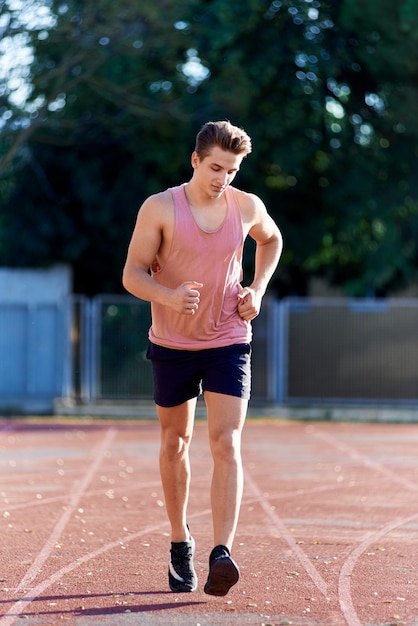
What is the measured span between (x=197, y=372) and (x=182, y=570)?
0.92 meters

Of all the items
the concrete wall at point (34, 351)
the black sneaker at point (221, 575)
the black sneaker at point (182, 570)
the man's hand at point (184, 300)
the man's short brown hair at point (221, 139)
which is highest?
the man's short brown hair at point (221, 139)

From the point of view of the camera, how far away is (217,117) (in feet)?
86.7

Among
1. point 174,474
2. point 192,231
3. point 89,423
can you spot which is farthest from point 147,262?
point 89,423

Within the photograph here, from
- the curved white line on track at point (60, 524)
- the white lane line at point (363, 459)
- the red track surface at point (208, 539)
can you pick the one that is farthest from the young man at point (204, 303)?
the white lane line at point (363, 459)

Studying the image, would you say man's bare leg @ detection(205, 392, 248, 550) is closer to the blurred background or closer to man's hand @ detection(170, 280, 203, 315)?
man's hand @ detection(170, 280, 203, 315)

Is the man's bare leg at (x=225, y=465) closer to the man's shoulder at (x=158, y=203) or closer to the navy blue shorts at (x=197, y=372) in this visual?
the navy blue shorts at (x=197, y=372)

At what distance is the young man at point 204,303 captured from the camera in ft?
19.4

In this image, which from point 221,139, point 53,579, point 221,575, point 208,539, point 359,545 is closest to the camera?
point 221,575

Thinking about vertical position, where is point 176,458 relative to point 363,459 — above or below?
above

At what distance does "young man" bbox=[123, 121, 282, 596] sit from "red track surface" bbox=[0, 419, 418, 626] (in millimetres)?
498

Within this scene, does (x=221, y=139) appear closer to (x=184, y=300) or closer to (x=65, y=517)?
(x=184, y=300)

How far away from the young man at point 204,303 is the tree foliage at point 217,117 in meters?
18.2

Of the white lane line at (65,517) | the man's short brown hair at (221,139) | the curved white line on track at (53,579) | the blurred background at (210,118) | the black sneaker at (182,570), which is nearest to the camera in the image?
the curved white line on track at (53,579)

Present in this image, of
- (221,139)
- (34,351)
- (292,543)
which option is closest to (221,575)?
(221,139)
